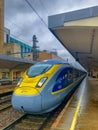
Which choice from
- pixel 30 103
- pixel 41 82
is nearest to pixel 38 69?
pixel 41 82

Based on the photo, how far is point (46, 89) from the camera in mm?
9289

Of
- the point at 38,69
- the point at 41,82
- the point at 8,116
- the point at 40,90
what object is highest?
the point at 38,69

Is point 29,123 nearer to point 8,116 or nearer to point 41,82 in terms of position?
point 41,82

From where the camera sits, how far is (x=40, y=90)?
9.02 metres

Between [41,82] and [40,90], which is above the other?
[41,82]

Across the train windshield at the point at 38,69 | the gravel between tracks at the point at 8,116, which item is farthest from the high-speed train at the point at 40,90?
the gravel between tracks at the point at 8,116

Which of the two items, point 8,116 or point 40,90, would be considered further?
point 8,116

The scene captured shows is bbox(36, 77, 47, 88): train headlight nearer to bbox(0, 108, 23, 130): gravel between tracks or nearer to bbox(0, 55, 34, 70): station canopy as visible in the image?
bbox(0, 108, 23, 130): gravel between tracks

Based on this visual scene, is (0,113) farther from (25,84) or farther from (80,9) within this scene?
(80,9)

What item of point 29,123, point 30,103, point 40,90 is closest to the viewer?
point 30,103

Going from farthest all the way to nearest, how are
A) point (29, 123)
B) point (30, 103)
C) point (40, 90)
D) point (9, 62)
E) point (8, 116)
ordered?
1. point (9, 62)
2. point (8, 116)
3. point (29, 123)
4. point (40, 90)
5. point (30, 103)

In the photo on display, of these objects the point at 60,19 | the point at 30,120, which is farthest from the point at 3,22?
the point at 30,120

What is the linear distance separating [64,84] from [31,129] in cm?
356

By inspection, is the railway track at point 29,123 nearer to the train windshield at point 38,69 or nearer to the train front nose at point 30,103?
the train front nose at point 30,103
